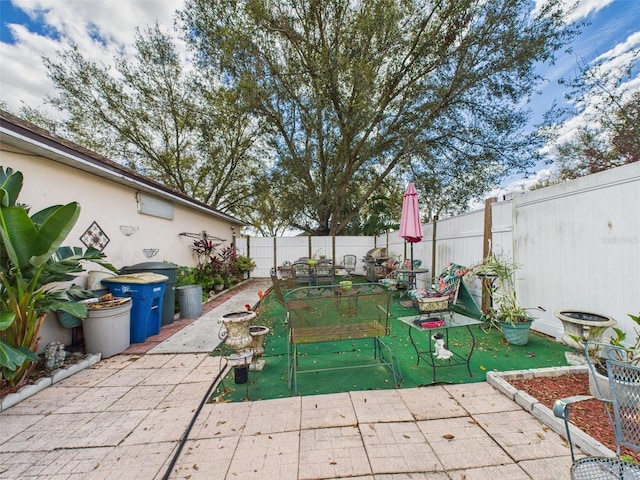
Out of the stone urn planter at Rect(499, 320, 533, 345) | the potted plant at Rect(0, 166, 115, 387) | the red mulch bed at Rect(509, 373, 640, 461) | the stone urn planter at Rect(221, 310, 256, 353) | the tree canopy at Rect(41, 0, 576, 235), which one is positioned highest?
the tree canopy at Rect(41, 0, 576, 235)

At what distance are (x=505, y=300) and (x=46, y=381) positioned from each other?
642cm

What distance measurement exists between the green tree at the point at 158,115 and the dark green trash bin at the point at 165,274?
23.9ft

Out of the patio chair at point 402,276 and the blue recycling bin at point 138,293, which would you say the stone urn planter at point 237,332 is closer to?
the blue recycling bin at point 138,293

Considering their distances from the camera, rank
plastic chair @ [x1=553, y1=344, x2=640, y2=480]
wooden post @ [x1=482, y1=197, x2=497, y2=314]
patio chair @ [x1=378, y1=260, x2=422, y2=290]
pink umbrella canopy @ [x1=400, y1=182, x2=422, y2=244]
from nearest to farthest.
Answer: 1. plastic chair @ [x1=553, y1=344, x2=640, y2=480]
2. wooden post @ [x1=482, y1=197, x2=497, y2=314]
3. pink umbrella canopy @ [x1=400, y1=182, x2=422, y2=244]
4. patio chair @ [x1=378, y1=260, x2=422, y2=290]

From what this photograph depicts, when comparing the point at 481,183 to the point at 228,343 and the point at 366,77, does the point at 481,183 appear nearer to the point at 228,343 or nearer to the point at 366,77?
the point at 366,77

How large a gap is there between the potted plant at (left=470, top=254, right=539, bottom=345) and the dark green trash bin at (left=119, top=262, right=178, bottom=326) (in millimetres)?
5755

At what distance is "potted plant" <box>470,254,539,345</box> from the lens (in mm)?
3906

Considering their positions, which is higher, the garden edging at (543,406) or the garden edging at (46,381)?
the garden edging at (543,406)

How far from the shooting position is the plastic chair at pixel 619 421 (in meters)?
1.34

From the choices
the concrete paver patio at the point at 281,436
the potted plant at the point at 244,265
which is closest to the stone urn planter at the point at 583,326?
the concrete paver patio at the point at 281,436

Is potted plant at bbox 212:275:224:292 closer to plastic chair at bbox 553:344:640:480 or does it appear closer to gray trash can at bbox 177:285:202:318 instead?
gray trash can at bbox 177:285:202:318

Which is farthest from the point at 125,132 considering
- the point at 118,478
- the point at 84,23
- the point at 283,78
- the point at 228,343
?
the point at 118,478

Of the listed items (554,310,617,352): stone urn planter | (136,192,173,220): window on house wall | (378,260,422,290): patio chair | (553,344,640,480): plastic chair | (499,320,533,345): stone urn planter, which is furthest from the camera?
(378,260,422,290): patio chair

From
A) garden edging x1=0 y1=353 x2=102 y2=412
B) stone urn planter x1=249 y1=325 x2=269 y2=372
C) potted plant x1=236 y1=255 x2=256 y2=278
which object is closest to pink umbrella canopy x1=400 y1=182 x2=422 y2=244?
stone urn planter x1=249 y1=325 x2=269 y2=372
